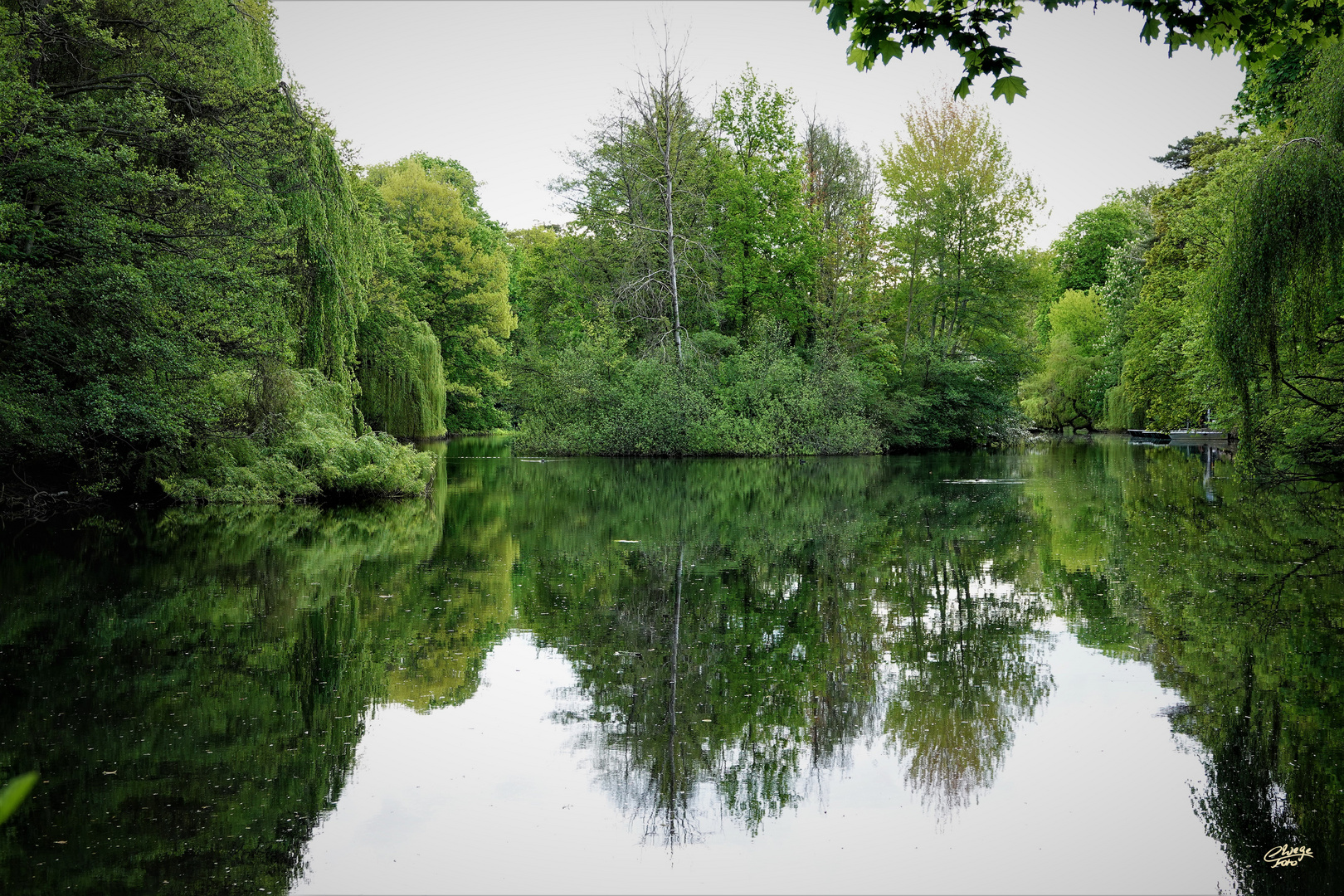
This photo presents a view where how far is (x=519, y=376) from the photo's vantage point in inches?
1284

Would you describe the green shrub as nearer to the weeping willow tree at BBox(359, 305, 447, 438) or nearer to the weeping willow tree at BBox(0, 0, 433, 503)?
the weeping willow tree at BBox(0, 0, 433, 503)

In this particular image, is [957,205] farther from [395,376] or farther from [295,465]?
[295,465]

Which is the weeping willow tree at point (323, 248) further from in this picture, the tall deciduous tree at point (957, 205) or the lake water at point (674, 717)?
the tall deciduous tree at point (957, 205)

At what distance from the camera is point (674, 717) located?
5535mm

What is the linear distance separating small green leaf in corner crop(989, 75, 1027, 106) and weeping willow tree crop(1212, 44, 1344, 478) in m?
11.9

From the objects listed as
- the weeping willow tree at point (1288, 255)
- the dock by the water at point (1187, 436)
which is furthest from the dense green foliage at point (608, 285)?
the dock by the water at point (1187, 436)

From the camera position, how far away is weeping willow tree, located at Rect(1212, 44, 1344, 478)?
14.5m

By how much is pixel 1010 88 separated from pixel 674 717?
3849mm

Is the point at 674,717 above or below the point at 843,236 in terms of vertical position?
below

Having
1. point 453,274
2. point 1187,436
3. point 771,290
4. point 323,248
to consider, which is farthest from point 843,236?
point 323,248

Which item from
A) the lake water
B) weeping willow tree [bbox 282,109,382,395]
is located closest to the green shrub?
weeping willow tree [bbox 282,109,382,395]

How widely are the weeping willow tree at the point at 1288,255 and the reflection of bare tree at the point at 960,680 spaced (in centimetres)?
846

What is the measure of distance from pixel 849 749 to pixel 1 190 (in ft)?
44.5

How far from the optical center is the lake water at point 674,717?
398cm
